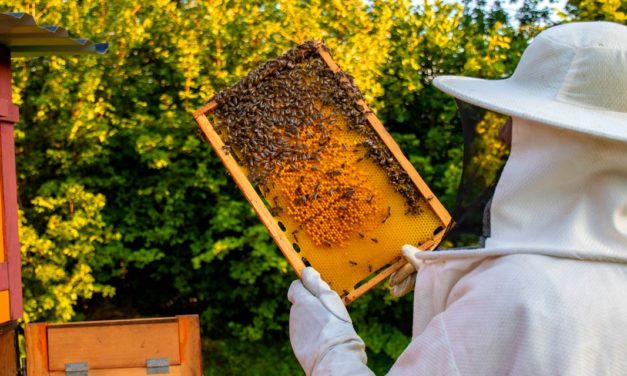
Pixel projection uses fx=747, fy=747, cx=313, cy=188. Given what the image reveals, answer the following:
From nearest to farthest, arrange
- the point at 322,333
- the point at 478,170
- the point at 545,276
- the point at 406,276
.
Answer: the point at 545,276
the point at 478,170
the point at 322,333
the point at 406,276

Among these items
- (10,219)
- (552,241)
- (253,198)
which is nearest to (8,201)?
(10,219)

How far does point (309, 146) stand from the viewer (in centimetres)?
246

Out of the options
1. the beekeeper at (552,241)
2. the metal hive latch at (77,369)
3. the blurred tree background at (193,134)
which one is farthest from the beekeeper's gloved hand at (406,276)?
the blurred tree background at (193,134)

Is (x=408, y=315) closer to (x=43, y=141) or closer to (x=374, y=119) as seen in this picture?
(x=43, y=141)

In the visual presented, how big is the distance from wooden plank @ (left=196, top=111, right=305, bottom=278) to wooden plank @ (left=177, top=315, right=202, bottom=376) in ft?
2.41

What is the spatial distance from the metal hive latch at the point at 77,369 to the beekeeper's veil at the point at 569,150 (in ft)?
6.45

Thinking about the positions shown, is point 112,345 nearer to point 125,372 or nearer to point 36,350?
point 125,372

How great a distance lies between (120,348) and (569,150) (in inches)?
81.2

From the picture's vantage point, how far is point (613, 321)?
4.27 feet

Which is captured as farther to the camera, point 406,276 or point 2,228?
point 2,228

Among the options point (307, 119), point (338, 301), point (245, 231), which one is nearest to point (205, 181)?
point (245, 231)

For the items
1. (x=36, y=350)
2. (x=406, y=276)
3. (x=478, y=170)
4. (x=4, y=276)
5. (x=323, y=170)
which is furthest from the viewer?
(x=4, y=276)

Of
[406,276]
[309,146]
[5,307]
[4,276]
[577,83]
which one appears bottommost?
[5,307]

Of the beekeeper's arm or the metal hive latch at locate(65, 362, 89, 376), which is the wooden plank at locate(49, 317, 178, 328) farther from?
the beekeeper's arm
